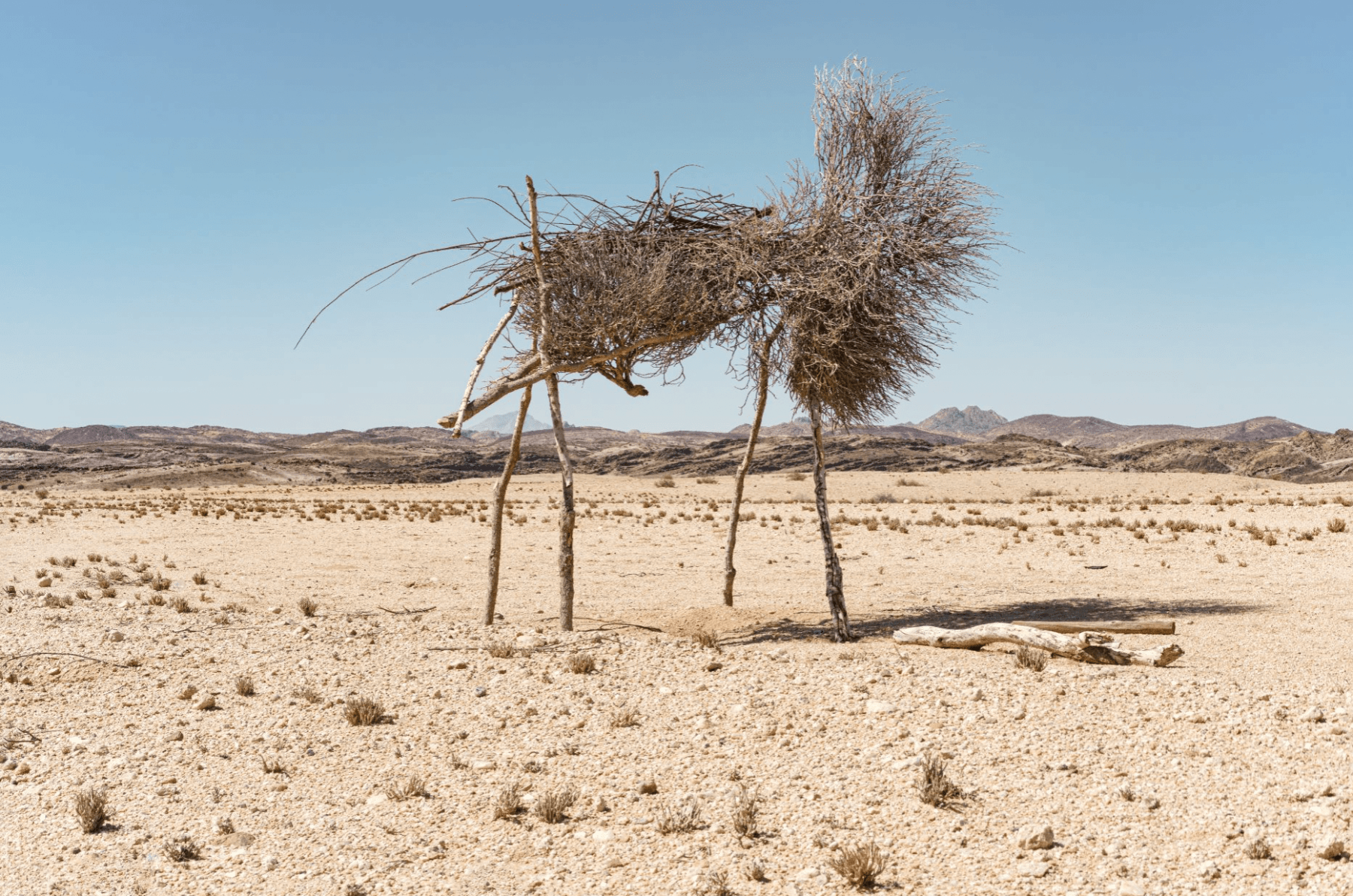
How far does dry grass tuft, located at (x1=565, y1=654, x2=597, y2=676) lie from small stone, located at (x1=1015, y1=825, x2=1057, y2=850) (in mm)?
4893

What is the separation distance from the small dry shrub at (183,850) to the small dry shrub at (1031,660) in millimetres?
6934

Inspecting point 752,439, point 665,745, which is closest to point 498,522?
point 752,439

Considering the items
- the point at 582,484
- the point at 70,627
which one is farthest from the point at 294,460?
the point at 70,627

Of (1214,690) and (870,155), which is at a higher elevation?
(870,155)

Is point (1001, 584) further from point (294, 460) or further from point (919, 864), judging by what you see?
point (294, 460)

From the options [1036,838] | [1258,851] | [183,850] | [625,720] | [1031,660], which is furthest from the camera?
[1031,660]

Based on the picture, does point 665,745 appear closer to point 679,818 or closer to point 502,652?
point 679,818

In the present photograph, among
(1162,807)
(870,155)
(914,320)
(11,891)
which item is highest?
(870,155)

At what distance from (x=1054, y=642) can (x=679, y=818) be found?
5.21 meters

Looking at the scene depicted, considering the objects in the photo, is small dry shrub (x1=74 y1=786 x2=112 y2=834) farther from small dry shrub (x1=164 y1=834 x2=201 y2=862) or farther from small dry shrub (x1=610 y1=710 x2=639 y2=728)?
small dry shrub (x1=610 y1=710 x2=639 y2=728)

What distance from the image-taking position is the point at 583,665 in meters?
9.84

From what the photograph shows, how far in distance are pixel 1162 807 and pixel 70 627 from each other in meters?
12.9

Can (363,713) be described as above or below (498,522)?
below

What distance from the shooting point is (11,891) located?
19.5 ft
